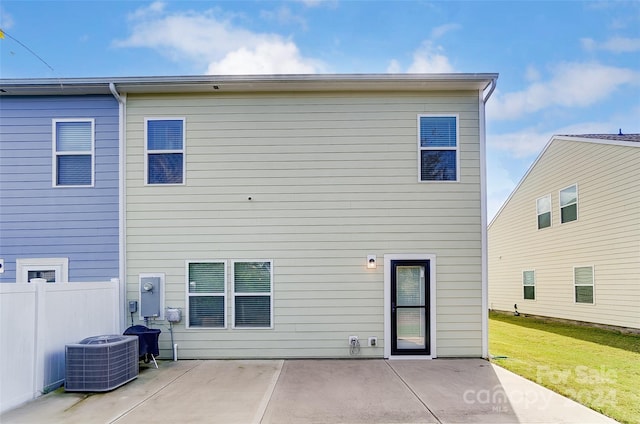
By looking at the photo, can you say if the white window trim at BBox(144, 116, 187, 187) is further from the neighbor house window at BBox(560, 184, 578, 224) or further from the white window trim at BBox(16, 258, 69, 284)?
the neighbor house window at BBox(560, 184, 578, 224)

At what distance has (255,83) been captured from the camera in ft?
21.5

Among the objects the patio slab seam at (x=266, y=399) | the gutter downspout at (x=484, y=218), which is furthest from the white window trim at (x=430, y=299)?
the patio slab seam at (x=266, y=399)

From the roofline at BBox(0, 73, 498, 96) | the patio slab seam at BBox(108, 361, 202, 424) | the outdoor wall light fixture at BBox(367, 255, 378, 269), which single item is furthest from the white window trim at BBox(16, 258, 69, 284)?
the outdoor wall light fixture at BBox(367, 255, 378, 269)

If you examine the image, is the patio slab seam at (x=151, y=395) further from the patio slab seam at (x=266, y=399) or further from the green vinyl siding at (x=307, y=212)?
the patio slab seam at (x=266, y=399)

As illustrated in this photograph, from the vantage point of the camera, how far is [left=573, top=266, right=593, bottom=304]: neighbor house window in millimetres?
10484

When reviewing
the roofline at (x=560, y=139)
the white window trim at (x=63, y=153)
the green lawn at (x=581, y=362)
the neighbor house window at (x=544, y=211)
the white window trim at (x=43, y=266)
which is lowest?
the green lawn at (x=581, y=362)

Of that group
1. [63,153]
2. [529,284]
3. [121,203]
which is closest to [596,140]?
[529,284]

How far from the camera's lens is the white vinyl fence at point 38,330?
14.1ft

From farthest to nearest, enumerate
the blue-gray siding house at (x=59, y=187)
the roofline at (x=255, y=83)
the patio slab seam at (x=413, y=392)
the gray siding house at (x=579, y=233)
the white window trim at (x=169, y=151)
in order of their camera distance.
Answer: the gray siding house at (x=579, y=233)
the white window trim at (x=169, y=151)
the blue-gray siding house at (x=59, y=187)
the roofline at (x=255, y=83)
the patio slab seam at (x=413, y=392)

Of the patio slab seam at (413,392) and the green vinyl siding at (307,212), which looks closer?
the patio slab seam at (413,392)

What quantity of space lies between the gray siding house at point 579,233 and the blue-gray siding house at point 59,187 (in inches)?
449

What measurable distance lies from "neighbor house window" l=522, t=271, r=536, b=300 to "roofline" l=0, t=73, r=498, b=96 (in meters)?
9.21

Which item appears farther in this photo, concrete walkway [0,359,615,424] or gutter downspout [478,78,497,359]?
gutter downspout [478,78,497,359]

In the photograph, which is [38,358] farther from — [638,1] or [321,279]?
[638,1]
